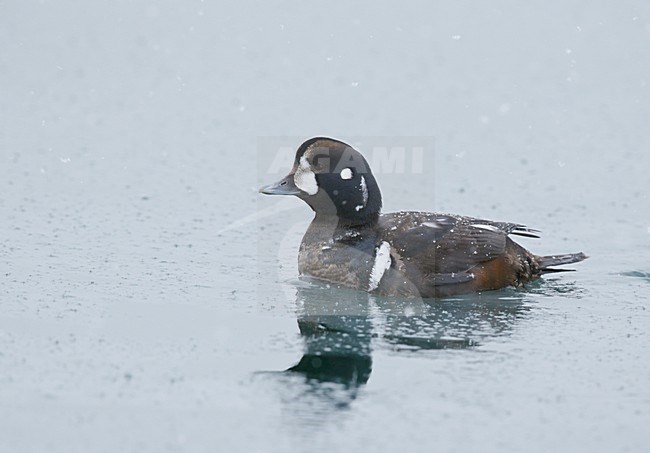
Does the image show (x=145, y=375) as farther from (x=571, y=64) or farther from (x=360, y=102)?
(x=571, y=64)

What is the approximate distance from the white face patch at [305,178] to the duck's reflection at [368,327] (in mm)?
630

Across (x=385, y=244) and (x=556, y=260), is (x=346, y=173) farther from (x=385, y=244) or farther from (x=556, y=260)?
(x=556, y=260)

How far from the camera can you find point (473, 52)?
33.9 feet

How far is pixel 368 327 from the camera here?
17.8ft

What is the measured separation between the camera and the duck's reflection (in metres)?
4.72

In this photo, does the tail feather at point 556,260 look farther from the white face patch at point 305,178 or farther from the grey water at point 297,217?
the white face patch at point 305,178

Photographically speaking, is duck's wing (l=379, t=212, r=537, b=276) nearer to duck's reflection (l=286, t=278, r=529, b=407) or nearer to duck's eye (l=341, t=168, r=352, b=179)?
duck's reflection (l=286, t=278, r=529, b=407)

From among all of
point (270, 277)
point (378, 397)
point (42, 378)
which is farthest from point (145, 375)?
point (270, 277)

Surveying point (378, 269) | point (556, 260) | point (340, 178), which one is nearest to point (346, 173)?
point (340, 178)

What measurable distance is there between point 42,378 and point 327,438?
125 cm

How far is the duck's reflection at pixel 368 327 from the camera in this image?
15.5 ft

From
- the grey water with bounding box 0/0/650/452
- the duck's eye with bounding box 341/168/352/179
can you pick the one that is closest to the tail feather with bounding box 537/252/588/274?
the grey water with bounding box 0/0/650/452

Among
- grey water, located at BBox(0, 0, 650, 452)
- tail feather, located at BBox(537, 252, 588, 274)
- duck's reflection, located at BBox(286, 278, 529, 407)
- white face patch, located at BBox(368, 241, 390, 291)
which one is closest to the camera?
grey water, located at BBox(0, 0, 650, 452)

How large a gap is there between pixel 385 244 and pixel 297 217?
1.42 metres
